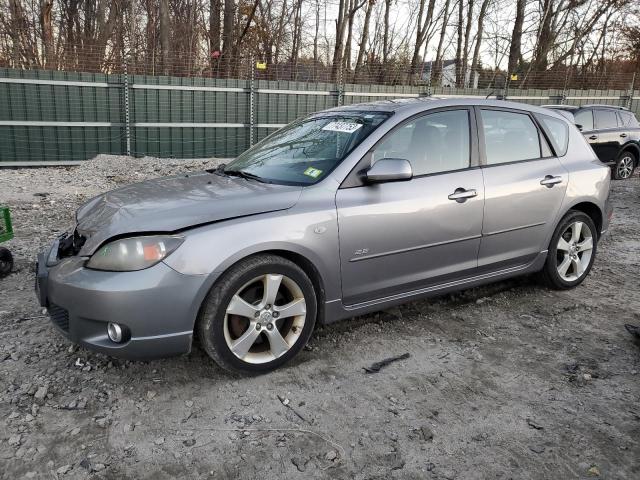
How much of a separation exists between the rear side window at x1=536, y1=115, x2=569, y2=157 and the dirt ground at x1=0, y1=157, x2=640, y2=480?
1.34 m

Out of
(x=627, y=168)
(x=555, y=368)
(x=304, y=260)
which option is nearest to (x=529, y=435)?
(x=555, y=368)

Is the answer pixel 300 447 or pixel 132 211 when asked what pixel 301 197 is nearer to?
pixel 132 211

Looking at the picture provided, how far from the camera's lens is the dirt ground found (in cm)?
241

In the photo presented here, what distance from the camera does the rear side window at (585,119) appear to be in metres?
11.1

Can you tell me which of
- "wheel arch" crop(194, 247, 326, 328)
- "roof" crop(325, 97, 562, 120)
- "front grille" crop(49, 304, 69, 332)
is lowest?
"front grille" crop(49, 304, 69, 332)

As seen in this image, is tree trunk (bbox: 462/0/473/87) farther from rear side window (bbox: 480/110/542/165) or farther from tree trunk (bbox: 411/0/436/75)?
rear side window (bbox: 480/110/542/165)

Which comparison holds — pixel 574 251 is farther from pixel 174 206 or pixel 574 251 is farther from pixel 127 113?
pixel 127 113

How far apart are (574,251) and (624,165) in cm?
878

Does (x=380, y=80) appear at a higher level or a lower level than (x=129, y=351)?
higher

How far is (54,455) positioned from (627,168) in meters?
12.8

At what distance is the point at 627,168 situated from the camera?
11969 mm

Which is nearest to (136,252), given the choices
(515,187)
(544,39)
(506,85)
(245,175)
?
(245,175)

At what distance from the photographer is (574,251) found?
4633mm

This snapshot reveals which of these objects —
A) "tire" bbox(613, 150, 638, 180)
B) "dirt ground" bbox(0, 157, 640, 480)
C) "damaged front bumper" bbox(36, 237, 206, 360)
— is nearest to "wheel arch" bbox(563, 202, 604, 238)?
"dirt ground" bbox(0, 157, 640, 480)
